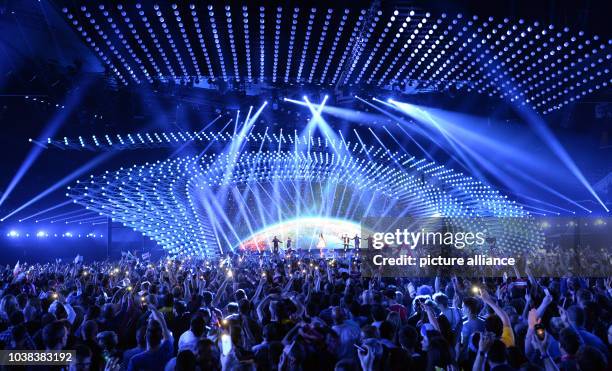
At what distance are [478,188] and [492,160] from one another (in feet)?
9.13

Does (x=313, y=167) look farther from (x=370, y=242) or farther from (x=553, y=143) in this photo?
(x=553, y=143)

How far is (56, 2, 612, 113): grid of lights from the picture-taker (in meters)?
8.77

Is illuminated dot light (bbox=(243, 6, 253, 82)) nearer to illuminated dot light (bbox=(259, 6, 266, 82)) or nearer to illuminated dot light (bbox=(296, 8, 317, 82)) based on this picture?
illuminated dot light (bbox=(259, 6, 266, 82))

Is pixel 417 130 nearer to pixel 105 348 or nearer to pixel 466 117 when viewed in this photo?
pixel 466 117

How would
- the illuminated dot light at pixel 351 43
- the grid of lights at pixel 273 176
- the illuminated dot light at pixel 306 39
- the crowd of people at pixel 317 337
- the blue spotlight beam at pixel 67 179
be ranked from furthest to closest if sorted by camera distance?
the grid of lights at pixel 273 176 < the blue spotlight beam at pixel 67 179 < the illuminated dot light at pixel 351 43 < the illuminated dot light at pixel 306 39 < the crowd of people at pixel 317 337

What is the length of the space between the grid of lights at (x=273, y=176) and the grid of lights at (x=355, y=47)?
5835mm

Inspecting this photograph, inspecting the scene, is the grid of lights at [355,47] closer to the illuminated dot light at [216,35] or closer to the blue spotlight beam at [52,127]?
the illuminated dot light at [216,35]

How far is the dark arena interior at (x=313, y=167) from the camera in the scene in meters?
4.86

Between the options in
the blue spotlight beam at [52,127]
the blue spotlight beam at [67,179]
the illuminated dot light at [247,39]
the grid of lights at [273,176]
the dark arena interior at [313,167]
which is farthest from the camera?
the grid of lights at [273,176]

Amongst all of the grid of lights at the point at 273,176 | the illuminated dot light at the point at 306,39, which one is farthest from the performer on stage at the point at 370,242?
the illuminated dot light at the point at 306,39

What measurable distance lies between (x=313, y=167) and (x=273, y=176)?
4070 mm

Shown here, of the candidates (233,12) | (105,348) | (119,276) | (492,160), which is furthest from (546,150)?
(105,348)

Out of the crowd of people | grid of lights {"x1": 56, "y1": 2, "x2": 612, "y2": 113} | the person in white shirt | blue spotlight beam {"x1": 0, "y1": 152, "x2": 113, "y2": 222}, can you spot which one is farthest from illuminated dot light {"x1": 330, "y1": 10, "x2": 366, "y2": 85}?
blue spotlight beam {"x1": 0, "y1": 152, "x2": 113, "y2": 222}

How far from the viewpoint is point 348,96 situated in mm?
14969
